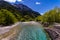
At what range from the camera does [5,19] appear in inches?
2344

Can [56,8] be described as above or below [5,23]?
above

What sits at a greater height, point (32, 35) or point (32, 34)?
point (32, 35)

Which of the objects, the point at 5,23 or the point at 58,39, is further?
the point at 5,23

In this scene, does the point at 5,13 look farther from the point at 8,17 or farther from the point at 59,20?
the point at 59,20

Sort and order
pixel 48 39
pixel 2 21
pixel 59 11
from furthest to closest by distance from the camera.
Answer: pixel 59 11 → pixel 2 21 → pixel 48 39

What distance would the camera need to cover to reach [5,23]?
193 feet

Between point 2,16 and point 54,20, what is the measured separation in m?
23.0

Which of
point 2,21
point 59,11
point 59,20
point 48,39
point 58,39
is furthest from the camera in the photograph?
point 59,11

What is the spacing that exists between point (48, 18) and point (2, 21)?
2097 centimetres

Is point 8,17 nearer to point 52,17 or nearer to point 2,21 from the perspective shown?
point 2,21

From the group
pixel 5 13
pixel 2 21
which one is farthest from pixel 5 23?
pixel 5 13

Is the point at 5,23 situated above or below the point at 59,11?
below

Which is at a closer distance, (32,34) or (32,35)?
(32,35)

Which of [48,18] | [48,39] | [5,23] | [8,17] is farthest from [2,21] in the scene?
[48,39]
